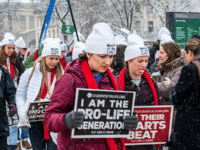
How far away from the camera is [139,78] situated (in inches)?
153

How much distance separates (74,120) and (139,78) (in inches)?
66.6

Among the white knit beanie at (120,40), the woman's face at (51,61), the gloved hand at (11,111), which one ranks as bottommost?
the gloved hand at (11,111)

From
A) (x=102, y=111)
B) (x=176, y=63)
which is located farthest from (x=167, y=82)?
(x=102, y=111)

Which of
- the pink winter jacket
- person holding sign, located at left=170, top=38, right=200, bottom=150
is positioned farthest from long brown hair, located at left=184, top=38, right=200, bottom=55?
the pink winter jacket

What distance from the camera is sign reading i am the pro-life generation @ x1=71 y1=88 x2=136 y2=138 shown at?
2557 millimetres

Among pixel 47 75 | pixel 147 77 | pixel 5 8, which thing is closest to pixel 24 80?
pixel 47 75

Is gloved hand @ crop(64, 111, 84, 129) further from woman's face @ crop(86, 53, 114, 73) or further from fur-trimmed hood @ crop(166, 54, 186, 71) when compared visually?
fur-trimmed hood @ crop(166, 54, 186, 71)

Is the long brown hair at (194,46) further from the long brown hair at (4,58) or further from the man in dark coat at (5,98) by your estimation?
the long brown hair at (4,58)

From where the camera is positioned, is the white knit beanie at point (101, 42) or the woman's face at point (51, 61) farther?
the woman's face at point (51, 61)

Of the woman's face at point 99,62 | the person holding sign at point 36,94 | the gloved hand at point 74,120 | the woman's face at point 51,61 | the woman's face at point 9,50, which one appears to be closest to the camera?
the gloved hand at point 74,120

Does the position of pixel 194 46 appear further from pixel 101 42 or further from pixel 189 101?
pixel 101 42

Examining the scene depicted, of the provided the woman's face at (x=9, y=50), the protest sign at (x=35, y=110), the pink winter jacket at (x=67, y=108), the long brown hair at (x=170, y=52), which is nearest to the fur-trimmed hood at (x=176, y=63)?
the long brown hair at (x=170, y=52)

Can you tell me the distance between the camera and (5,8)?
28.6 meters

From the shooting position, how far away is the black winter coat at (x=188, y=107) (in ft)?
12.4
